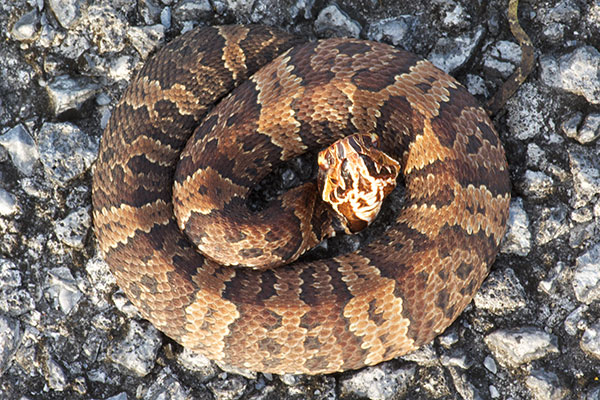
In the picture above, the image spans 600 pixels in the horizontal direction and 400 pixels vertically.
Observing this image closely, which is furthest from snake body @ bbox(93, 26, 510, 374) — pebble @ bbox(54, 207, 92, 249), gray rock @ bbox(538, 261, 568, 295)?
gray rock @ bbox(538, 261, 568, 295)

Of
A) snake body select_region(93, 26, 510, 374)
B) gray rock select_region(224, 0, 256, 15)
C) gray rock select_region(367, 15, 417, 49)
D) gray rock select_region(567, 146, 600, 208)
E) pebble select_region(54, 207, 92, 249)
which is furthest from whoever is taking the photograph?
gray rock select_region(224, 0, 256, 15)

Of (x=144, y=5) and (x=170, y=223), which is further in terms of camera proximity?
(x=144, y=5)

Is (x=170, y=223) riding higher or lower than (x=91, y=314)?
higher

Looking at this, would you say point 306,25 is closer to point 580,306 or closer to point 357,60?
point 357,60

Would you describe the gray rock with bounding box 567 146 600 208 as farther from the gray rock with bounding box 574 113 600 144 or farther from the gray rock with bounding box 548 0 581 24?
the gray rock with bounding box 548 0 581 24

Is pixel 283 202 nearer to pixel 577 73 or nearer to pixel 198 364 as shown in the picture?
pixel 198 364

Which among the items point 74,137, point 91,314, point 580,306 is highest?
point 74,137

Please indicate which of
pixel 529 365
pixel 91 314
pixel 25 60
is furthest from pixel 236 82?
pixel 529 365
